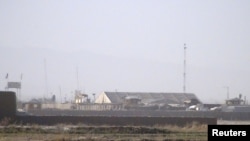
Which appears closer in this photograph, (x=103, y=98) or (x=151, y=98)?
(x=151, y=98)

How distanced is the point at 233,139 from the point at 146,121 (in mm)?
29270

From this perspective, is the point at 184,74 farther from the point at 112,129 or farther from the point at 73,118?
the point at 112,129

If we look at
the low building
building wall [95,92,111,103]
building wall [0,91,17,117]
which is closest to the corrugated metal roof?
the low building

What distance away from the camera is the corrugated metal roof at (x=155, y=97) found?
11762 cm

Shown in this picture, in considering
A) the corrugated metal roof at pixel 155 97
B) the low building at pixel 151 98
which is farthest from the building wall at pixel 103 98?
the corrugated metal roof at pixel 155 97

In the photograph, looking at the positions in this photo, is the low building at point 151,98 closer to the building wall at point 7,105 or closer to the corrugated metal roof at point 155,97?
the corrugated metal roof at point 155,97

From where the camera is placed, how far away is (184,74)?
117438 millimetres

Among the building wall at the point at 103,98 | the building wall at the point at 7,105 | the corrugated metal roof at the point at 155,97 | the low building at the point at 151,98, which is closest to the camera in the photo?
the building wall at the point at 7,105

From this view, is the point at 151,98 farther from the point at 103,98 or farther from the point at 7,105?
the point at 7,105

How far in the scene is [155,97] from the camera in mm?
125688

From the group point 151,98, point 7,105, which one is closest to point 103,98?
point 151,98

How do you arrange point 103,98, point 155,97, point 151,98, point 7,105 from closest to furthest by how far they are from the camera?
1. point 7,105
2. point 151,98
3. point 103,98
4. point 155,97

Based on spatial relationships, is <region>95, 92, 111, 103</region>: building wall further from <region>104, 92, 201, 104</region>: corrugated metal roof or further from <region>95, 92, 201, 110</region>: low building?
<region>104, 92, 201, 104</region>: corrugated metal roof

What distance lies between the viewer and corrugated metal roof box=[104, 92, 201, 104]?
11762cm
